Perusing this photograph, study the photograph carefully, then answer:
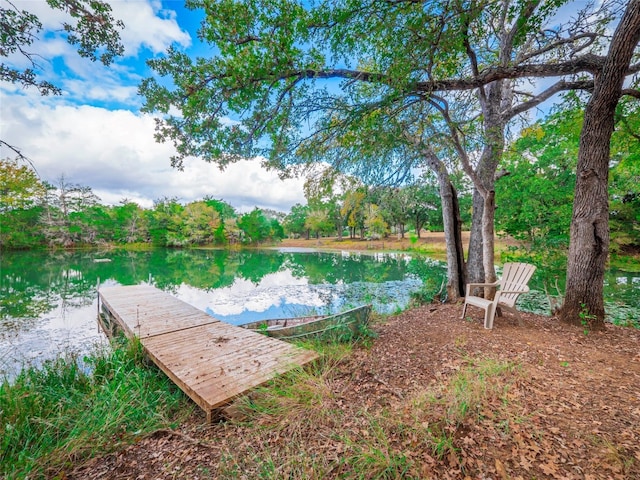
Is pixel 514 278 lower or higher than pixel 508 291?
higher

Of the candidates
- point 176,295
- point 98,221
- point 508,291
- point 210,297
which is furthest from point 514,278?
point 98,221

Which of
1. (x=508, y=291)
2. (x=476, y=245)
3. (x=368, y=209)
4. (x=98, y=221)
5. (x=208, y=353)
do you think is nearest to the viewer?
(x=208, y=353)

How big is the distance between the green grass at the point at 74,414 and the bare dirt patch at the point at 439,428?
0.17 meters

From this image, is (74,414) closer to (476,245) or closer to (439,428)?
(439,428)

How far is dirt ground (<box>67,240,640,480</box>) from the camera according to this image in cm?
139

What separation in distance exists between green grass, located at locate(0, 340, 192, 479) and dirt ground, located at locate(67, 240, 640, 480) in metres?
0.17

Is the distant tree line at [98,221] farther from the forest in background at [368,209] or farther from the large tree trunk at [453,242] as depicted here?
the large tree trunk at [453,242]

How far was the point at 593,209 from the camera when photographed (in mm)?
3271

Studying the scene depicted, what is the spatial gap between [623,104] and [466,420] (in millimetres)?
5697

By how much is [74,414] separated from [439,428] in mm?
2996

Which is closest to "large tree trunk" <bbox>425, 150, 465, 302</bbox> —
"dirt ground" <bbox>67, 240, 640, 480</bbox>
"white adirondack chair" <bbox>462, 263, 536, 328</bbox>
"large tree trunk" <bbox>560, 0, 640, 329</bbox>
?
"white adirondack chair" <bbox>462, 263, 536, 328</bbox>

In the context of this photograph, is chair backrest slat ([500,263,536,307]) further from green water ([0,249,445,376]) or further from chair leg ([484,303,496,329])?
green water ([0,249,445,376])

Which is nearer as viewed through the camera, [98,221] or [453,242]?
[453,242]

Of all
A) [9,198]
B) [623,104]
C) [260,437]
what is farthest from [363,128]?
[9,198]
